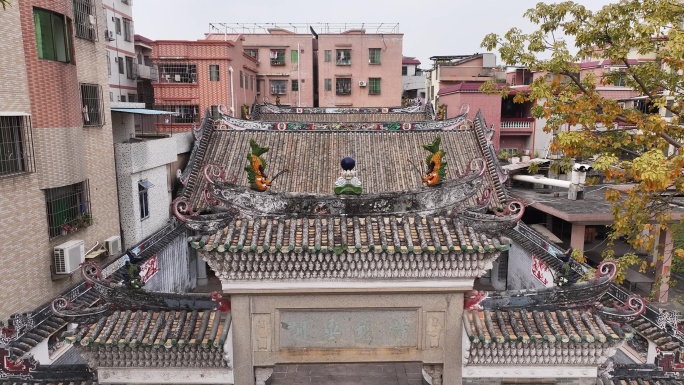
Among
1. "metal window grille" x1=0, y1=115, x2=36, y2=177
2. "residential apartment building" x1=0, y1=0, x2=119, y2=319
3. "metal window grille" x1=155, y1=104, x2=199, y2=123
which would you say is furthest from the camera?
"metal window grille" x1=155, y1=104, x2=199, y2=123

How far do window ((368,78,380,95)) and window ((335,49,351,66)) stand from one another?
2329mm

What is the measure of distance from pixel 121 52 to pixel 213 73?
5.62 metres

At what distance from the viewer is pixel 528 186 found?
25.7 meters

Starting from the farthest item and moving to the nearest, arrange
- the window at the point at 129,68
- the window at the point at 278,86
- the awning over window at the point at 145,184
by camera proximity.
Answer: the window at the point at 278,86
the window at the point at 129,68
the awning over window at the point at 145,184

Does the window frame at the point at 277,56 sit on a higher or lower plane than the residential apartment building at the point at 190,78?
higher

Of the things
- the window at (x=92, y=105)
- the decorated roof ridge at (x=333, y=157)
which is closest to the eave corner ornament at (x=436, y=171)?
the decorated roof ridge at (x=333, y=157)

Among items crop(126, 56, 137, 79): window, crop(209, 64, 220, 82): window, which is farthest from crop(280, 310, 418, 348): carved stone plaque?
crop(126, 56, 137, 79): window

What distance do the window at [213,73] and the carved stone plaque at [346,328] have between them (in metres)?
24.4

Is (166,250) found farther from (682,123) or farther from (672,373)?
(682,123)

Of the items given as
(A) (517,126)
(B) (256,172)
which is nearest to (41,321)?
(B) (256,172)

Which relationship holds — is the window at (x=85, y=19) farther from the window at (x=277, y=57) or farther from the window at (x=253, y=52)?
the window at (x=277, y=57)

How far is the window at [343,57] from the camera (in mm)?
38031

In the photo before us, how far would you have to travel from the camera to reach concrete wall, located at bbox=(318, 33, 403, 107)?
3784 centimetres

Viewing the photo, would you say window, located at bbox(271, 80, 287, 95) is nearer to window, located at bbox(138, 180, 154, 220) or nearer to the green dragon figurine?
window, located at bbox(138, 180, 154, 220)
